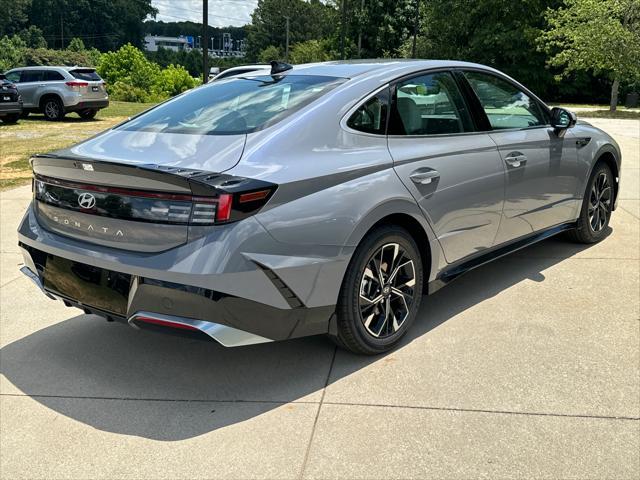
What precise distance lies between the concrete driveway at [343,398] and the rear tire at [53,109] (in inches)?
653

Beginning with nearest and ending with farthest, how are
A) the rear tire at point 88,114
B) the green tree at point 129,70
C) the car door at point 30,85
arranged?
the car door at point 30,85, the rear tire at point 88,114, the green tree at point 129,70

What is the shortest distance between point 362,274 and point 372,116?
0.90 m

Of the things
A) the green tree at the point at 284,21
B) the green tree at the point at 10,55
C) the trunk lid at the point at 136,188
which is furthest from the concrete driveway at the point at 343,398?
the green tree at the point at 284,21

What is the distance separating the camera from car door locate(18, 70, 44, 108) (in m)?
19.5

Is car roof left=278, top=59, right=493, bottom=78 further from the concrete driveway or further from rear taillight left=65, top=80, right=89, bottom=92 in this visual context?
rear taillight left=65, top=80, right=89, bottom=92

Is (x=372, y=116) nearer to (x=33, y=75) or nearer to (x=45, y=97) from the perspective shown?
(x=45, y=97)

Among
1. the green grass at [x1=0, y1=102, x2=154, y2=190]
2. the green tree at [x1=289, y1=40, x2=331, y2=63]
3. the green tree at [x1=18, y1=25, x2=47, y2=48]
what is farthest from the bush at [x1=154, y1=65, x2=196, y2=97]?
the green tree at [x1=18, y1=25, x2=47, y2=48]

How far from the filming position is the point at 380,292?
3463mm

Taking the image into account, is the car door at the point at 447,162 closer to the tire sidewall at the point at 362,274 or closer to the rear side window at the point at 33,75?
the tire sidewall at the point at 362,274

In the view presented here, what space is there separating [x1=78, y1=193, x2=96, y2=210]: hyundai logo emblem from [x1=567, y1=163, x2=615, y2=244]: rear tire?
3939mm

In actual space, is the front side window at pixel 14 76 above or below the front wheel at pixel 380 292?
above

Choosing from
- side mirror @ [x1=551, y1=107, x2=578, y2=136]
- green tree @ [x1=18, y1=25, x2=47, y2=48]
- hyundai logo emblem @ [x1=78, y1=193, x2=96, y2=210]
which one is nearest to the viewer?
hyundai logo emblem @ [x1=78, y1=193, x2=96, y2=210]

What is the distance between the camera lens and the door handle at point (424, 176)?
3.53 meters

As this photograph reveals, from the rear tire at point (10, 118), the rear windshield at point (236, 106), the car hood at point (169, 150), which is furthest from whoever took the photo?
the rear tire at point (10, 118)
